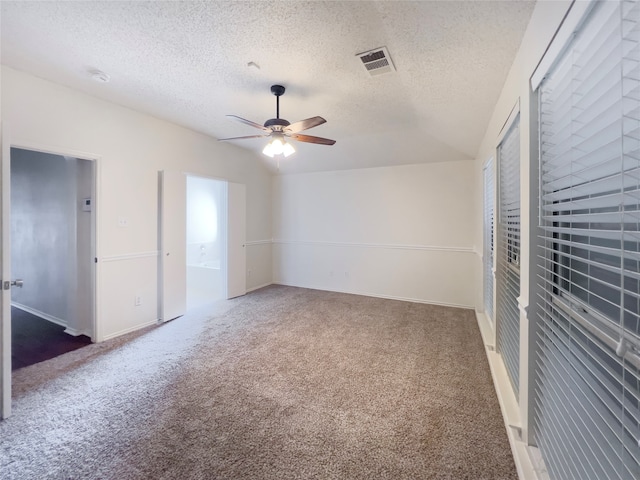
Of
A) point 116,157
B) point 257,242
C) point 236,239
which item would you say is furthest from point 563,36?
point 257,242

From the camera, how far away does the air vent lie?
6.69ft

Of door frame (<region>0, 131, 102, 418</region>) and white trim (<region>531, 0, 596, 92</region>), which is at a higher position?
white trim (<region>531, 0, 596, 92</region>)

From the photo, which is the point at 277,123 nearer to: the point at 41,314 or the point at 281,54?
the point at 281,54

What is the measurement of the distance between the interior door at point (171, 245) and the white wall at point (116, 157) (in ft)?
0.28

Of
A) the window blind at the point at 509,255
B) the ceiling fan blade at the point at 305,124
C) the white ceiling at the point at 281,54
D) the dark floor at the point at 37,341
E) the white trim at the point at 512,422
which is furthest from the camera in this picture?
the dark floor at the point at 37,341

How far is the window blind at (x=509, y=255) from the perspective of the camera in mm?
1999

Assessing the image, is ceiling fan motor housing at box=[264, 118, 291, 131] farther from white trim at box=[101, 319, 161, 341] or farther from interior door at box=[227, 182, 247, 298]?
white trim at box=[101, 319, 161, 341]

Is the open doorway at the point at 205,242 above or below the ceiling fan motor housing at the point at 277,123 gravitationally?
below

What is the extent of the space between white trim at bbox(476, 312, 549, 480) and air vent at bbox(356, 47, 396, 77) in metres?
2.63

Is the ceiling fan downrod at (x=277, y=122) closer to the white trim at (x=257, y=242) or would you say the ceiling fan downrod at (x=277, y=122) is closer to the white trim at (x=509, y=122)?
the white trim at (x=509, y=122)

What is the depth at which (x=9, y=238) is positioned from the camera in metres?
1.89

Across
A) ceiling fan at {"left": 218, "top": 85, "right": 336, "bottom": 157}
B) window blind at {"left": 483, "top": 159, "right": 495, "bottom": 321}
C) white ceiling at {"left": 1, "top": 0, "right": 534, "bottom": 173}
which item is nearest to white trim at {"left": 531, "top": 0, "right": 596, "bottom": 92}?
white ceiling at {"left": 1, "top": 0, "right": 534, "bottom": 173}

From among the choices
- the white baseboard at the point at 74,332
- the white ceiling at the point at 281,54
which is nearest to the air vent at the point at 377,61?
the white ceiling at the point at 281,54

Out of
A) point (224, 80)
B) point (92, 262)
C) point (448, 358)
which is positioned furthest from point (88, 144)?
point (448, 358)
